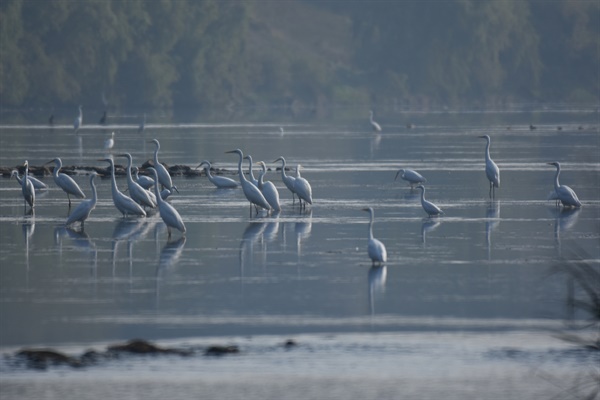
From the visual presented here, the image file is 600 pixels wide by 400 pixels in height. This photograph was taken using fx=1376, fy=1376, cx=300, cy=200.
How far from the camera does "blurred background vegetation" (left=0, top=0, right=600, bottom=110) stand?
70188 mm

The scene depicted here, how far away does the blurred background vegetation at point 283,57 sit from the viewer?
70.2 metres

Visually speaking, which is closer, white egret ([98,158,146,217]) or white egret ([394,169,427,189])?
white egret ([98,158,146,217])

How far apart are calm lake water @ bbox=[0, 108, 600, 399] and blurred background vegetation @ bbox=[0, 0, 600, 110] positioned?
46.6m

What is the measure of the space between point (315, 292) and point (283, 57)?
78024 mm

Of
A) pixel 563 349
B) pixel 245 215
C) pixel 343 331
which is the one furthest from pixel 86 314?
pixel 245 215

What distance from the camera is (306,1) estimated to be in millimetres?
132250

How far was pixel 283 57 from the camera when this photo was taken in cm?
8988

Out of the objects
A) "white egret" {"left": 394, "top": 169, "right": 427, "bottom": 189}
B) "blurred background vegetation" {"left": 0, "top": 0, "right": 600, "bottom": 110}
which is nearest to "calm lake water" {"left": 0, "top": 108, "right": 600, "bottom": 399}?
"white egret" {"left": 394, "top": 169, "right": 427, "bottom": 189}

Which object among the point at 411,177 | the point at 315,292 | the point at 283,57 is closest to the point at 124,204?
the point at 315,292

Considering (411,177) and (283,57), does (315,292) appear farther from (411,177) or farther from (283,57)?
(283,57)

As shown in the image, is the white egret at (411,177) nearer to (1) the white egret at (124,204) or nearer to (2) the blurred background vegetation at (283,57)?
(1) the white egret at (124,204)

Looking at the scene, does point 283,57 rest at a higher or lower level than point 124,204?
higher

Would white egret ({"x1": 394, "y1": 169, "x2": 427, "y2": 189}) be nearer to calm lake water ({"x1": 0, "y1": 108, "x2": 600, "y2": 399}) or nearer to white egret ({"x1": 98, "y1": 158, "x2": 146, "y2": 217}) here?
calm lake water ({"x1": 0, "y1": 108, "x2": 600, "y2": 399})

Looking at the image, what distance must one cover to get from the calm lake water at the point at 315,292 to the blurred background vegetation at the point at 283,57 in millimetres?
46613
